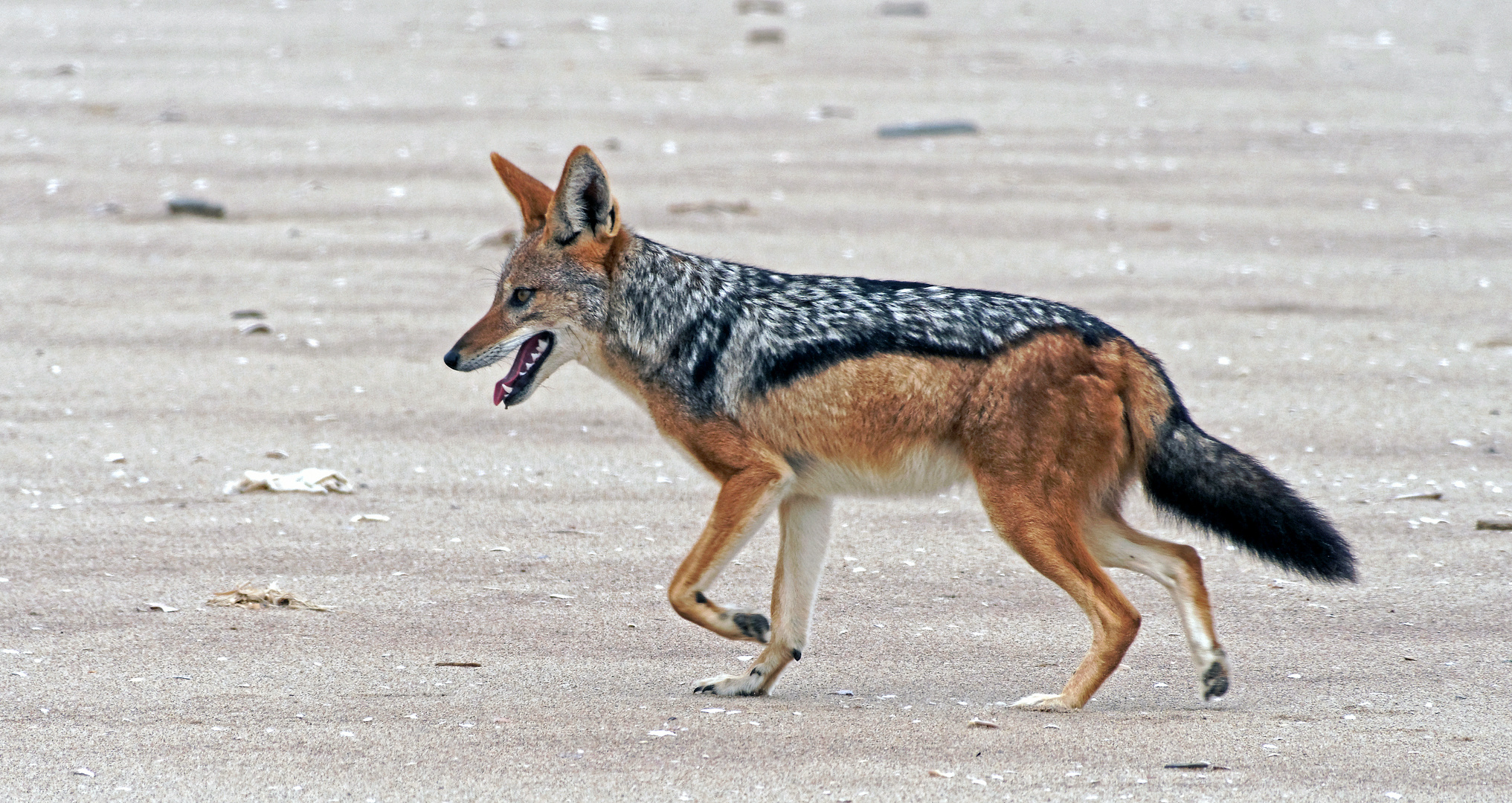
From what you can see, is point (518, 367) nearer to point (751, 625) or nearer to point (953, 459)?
point (751, 625)

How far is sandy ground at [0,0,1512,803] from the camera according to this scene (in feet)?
15.4

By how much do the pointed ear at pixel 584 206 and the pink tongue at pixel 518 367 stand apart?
34cm

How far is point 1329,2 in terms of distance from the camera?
72.4 feet

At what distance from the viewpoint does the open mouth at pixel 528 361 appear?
5430 millimetres

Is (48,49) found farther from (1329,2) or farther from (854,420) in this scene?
(1329,2)

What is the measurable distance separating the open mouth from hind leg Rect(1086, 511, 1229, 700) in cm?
182

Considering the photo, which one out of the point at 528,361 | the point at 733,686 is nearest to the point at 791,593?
the point at 733,686

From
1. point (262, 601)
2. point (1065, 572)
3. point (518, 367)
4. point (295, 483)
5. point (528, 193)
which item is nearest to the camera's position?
point (1065, 572)

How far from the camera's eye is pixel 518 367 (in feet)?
18.0

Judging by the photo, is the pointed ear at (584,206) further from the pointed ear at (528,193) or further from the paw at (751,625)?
the paw at (751,625)

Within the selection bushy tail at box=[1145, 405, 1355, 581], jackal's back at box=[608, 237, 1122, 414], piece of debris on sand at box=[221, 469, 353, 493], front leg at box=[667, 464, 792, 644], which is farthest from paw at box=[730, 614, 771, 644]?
piece of debris on sand at box=[221, 469, 353, 493]

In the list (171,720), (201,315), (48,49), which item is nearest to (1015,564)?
(171,720)

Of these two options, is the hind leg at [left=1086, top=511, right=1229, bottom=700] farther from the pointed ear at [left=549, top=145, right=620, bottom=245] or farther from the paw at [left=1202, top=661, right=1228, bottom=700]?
the pointed ear at [left=549, top=145, right=620, bottom=245]

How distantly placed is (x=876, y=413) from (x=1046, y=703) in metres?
1.00
